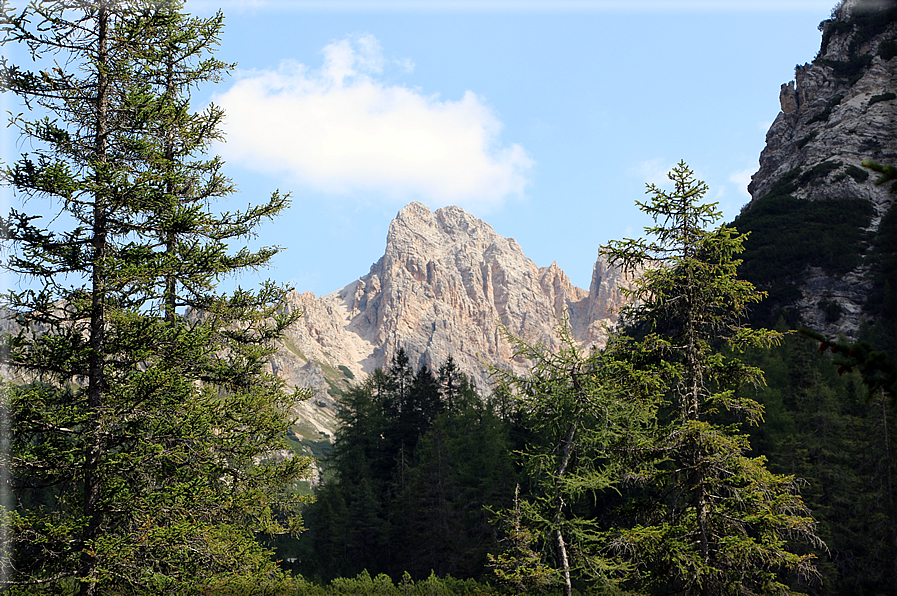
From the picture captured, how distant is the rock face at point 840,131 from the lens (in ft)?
253

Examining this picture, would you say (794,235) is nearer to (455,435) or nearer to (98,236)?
(455,435)

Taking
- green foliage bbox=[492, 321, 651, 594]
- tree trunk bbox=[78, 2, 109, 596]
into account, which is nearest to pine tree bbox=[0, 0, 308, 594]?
tree trunk bbox=[78, 2, 109, 596]

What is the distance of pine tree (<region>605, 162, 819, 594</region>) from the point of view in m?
10.2

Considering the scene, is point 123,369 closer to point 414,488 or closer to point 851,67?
point 414,488

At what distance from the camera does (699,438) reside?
10.6 meters

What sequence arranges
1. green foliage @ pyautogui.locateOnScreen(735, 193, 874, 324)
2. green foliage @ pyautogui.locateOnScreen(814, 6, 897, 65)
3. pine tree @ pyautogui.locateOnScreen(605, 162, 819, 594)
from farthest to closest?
1. green foliage @ pyautogui.locateOnScreen(814, 6, 897, 65)
2. green foliage @ pyautogui.locateOnScreen(735, 193, 874, 324)
3. pine tree @ pyautogui.locateOnScreen(605, 162, 819, 594)

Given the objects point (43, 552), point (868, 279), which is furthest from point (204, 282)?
point (868, 279)

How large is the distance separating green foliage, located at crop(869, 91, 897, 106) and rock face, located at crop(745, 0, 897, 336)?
151 millimetres

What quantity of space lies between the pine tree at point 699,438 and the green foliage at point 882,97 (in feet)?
389

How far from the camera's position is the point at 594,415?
551 inches

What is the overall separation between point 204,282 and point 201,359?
1.46 m

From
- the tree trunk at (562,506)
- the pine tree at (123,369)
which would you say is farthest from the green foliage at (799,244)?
the pine tree at (123,369)

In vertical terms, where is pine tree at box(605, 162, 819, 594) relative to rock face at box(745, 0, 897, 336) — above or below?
below

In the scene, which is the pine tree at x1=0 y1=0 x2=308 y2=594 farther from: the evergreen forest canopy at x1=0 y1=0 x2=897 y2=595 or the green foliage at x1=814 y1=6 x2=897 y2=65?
the green foliage at x1=814 y1=6 x2=897 y2=65
